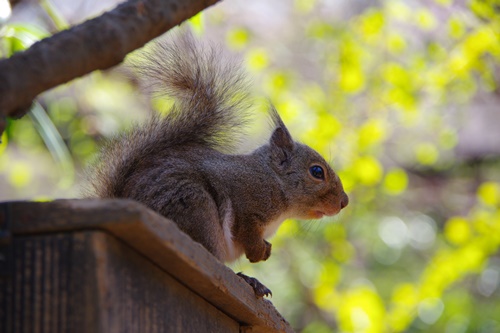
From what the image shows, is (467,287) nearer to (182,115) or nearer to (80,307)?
(182,115)

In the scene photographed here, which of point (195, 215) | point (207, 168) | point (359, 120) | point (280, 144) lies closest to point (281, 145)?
point (280, 144)

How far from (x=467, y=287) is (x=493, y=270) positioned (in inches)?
19.4

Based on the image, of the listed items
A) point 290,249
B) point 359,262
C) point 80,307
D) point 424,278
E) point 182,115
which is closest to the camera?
point 80,307

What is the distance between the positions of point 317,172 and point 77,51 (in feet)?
4.89

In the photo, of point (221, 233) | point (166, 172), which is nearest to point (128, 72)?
point (166, 172)

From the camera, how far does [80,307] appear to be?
115 cm

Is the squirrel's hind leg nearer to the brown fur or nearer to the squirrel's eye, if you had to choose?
the brown fur

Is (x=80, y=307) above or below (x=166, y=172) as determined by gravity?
above

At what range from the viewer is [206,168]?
2002mm

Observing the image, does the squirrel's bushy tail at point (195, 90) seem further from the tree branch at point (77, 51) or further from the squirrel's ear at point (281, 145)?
the tree branch at point (77, 51)

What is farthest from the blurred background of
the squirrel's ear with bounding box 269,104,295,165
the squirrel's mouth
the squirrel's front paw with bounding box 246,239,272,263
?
the squirrel's front paw with bounding box 246,239,272,263

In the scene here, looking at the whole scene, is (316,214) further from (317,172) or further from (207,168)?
(207,168)

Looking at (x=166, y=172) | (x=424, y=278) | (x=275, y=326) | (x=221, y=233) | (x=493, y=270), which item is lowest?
(x=493, y=270)

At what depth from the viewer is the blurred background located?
4.45m
